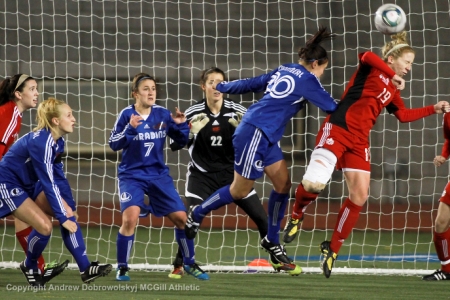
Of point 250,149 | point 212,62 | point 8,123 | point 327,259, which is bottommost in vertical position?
point 327,259

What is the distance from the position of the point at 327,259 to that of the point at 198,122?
184 centimetres

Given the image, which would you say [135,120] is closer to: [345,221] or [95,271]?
[95,271]

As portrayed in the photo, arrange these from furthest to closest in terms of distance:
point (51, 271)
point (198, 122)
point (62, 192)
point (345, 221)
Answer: point (198, 122) → point (62, 192) → point (51, 271) → point (345, 221)

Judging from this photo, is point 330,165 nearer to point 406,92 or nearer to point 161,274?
point 161,274

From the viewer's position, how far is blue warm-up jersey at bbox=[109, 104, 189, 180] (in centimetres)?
645

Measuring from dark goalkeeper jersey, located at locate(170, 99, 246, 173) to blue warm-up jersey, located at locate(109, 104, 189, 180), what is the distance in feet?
1.10

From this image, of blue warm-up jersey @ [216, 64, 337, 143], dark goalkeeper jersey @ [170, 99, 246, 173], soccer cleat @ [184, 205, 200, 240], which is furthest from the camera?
dark goalkeeper jersey @ [170, 99, 246, 173]

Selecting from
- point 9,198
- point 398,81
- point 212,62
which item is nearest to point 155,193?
point 9,198

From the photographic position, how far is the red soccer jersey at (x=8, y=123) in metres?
6.35

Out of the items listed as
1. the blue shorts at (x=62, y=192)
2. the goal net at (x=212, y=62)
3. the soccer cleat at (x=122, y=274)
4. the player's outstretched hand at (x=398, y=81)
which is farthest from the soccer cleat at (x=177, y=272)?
the goal net at (x=212, y=62)

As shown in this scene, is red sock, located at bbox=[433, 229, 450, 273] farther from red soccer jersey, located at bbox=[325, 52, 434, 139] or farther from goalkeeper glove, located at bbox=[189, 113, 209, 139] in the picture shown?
goalkeeper glove, located at bbox=[189, 113, 209, 139]

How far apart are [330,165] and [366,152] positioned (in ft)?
1.06

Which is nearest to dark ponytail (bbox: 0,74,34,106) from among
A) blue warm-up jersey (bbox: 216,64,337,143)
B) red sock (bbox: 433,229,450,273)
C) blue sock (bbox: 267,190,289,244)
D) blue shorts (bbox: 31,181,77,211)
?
blue shorts (bbox: 31,181,77,211)

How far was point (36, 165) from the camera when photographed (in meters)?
5.61
